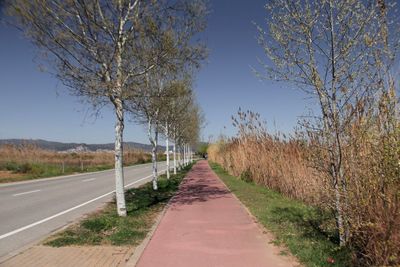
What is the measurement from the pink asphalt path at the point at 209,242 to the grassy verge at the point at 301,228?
298 mm

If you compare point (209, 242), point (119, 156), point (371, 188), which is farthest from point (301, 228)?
point (119, 156)

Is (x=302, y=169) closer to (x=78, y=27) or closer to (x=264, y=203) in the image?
(x=264, y=203)

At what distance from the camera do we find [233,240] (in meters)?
7.83

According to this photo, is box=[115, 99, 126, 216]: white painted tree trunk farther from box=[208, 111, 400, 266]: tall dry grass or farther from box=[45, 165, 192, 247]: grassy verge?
box=[208, 111, 400, 266]: tall dry grass

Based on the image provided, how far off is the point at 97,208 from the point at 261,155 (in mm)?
9649

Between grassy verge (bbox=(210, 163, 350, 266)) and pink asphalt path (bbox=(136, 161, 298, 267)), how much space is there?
298 millimetres

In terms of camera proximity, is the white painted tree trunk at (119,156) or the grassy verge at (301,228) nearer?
the grassy verge at (301,228)

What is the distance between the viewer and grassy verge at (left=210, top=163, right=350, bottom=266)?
6250 mm

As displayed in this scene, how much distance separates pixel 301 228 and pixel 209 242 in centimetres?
223

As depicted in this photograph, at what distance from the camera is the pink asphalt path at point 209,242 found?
6385 millimetres

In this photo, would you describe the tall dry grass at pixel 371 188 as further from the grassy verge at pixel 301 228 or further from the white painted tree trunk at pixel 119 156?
the white painted tree trunk at pixel 119 156

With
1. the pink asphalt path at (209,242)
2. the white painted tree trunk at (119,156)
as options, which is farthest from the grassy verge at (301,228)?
the white painted tree trunk at (119,156)

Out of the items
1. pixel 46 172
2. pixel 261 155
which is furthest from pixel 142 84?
pixel 46 172

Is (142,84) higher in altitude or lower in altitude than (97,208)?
higher
